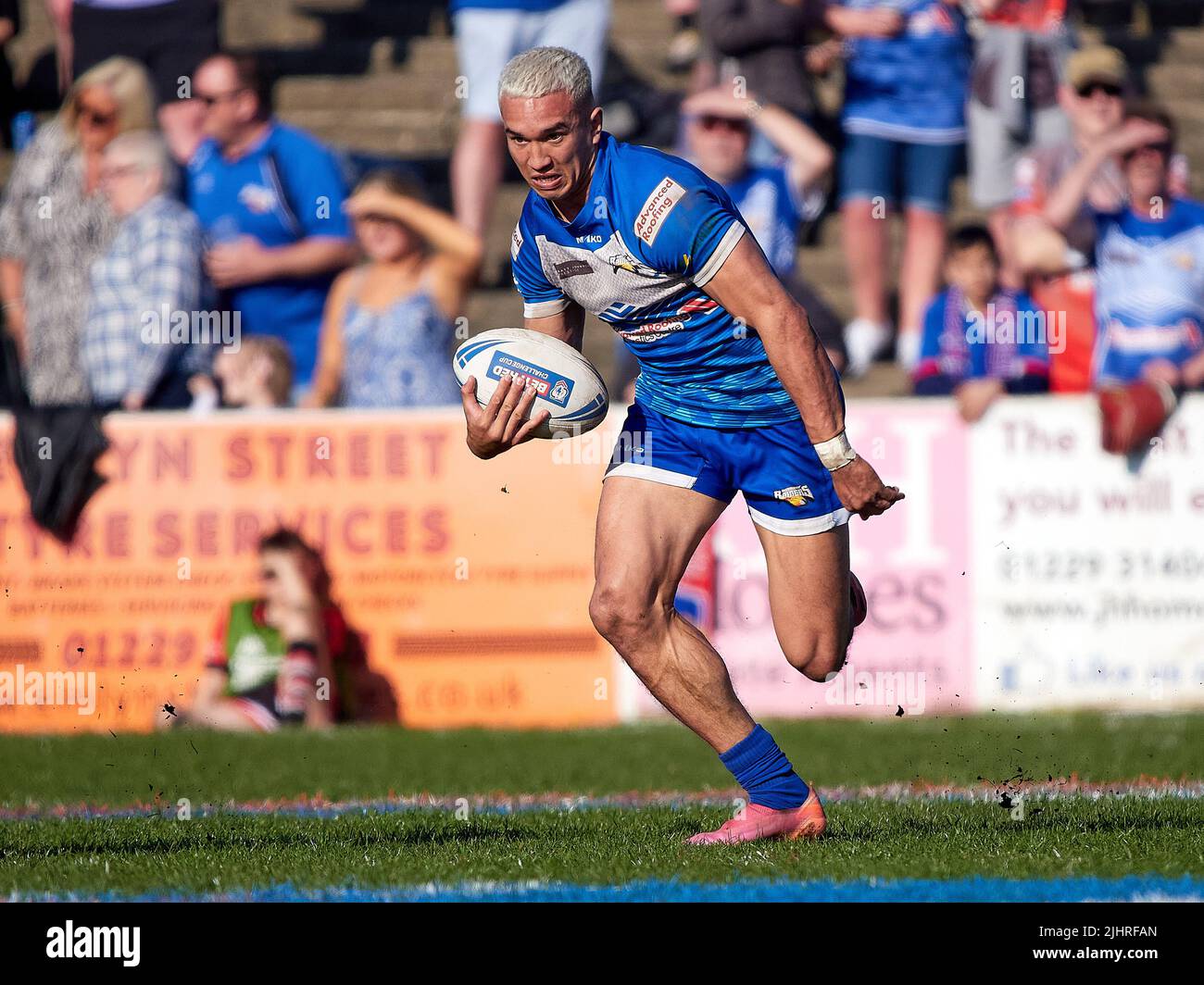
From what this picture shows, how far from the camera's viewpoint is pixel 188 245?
40.8ft

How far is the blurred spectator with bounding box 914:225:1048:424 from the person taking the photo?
11859 millimetres

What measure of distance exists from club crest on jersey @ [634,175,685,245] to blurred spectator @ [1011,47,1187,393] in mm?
6993

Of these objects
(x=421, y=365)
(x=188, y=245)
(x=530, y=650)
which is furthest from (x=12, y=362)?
(x=530, y=650)

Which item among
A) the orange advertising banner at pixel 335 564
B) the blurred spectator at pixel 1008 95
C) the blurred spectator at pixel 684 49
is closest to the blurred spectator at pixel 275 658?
the orange advertising banner at pixel 335 564

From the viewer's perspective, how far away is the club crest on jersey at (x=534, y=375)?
596cm

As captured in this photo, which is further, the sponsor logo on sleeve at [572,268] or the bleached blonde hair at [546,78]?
the sponsor logo on sleeve at [572,268]

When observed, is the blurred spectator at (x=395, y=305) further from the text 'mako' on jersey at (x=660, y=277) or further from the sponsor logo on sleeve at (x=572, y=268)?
the sponsor logo on sleeve at (x=572, y=268)

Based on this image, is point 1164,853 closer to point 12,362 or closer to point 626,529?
point 626,529

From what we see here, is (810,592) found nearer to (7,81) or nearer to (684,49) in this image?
(684,49)

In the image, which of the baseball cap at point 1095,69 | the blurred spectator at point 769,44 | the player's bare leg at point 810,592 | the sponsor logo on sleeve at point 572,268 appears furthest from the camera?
the blurred spectator at point 769,44

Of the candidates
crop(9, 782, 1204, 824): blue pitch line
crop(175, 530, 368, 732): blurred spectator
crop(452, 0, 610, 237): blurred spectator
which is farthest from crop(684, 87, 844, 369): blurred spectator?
crop(9, 782, 1204, 824): blue pitch line

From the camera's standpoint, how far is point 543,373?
236 inches

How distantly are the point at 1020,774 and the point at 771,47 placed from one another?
22.3 feet

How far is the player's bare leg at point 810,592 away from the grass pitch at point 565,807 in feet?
2.22
